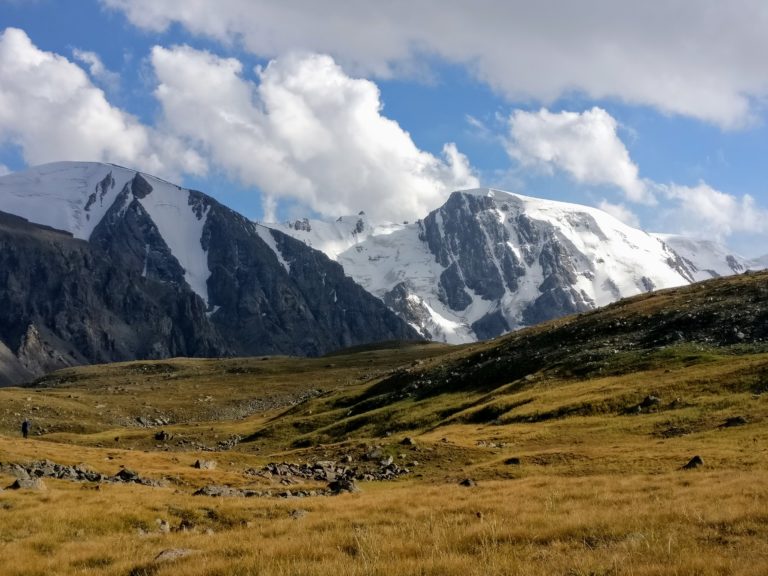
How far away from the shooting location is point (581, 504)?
68.1ft

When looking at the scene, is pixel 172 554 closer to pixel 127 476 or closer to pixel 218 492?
pixel 218 492

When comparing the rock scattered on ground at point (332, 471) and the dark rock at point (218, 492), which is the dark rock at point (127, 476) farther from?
the dark rock at point (218, 492)

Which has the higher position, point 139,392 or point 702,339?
point 139,392

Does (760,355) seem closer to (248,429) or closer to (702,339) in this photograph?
(702,339)

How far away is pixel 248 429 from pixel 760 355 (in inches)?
2466

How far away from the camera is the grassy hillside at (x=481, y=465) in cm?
1406

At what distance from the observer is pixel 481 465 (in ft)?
132

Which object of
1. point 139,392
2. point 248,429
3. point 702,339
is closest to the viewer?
point 702,339

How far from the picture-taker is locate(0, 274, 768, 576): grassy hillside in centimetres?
1406

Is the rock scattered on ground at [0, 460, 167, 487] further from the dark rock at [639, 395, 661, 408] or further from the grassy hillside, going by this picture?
the dark rock at [639, 395, 661, 408]

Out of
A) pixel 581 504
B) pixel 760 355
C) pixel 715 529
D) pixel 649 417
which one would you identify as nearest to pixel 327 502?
pixel 581 504

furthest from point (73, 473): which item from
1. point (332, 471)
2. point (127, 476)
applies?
point (332, 471)

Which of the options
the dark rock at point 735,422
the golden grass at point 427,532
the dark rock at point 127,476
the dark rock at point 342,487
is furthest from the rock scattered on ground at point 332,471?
the dark rock at point 735,422

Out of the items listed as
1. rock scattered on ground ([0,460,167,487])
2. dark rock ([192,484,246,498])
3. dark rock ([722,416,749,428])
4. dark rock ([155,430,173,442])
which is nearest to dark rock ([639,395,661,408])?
dark rock ([722,416,749,428])
